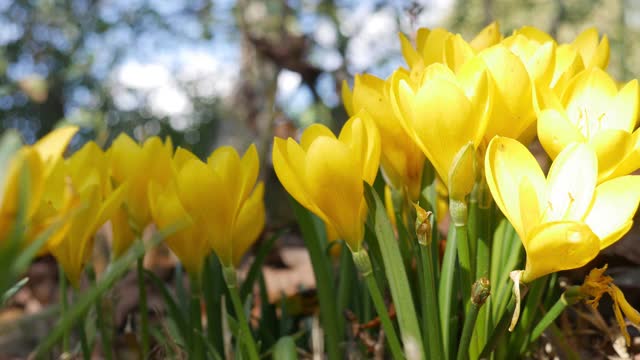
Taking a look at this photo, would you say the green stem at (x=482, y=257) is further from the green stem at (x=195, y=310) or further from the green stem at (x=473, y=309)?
the green stem at (x=195, y=310)

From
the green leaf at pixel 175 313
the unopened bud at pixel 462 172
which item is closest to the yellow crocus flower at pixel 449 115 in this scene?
the unopened bud at pixel 462 172

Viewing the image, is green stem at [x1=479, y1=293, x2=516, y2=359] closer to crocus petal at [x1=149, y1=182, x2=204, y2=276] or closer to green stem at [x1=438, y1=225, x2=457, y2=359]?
green stem at [x1=438, y1=225, x2=457, y2=359]

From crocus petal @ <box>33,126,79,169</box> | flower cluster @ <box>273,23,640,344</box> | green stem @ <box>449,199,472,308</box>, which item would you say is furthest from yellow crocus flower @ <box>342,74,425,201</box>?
crocus petal @ <box>33,126,79,169</box>

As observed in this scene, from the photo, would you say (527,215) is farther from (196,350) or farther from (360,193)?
(196,350)

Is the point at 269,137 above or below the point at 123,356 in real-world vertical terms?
below

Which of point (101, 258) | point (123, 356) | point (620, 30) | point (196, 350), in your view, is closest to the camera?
point (196, 350)

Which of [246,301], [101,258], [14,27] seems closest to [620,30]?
[101,258]
